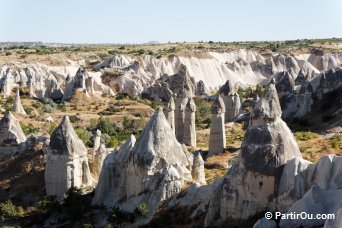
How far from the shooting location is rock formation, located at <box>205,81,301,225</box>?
56.4 ft

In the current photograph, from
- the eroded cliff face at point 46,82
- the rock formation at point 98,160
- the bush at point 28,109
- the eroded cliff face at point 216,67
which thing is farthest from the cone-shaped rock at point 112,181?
the eroded cliff face at point 216,67

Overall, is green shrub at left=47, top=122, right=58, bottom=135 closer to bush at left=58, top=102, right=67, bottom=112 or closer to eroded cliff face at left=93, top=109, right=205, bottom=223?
bush at left=58, top=102, right=67, bottom=112

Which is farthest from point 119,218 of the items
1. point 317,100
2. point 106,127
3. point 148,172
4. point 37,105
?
point 37,105

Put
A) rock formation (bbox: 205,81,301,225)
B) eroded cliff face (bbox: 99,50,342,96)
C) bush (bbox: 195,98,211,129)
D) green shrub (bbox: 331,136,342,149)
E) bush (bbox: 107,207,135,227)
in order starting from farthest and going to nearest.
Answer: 1. eroded cliff face (bbox: 99,50,342,96)
2. bush (bbox: 195,98,211,129)
3. green shrub (bbox: 331,136,342,149)
4. bush (bbox: 107,207,135,227)
5. rock formation (bbox: 205,81,301,225)

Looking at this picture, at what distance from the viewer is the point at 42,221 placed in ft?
78.7

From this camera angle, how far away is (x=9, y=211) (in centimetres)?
2505

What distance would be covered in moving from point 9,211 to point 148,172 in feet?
24.2

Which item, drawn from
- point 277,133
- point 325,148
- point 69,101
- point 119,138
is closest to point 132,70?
point 69,101

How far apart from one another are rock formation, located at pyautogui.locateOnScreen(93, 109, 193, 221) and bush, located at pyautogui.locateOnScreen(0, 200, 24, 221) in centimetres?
396

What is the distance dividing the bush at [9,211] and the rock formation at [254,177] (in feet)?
35.8

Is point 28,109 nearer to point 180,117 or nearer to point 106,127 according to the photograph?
point 106,127

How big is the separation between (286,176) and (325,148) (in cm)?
1374

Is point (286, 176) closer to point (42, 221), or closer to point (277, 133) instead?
point (277, 133)

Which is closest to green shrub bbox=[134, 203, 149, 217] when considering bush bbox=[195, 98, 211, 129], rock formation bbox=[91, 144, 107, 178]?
rock formation bbox=[91, 144, 107, 178]
